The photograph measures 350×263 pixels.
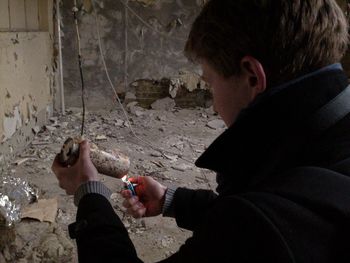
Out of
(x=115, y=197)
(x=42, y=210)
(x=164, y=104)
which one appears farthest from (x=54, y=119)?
(x=42, y=210)

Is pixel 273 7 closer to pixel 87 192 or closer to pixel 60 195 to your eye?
pixel 87 192

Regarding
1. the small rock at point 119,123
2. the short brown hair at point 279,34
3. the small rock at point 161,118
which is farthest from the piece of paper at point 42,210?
the small rock at point 161,118

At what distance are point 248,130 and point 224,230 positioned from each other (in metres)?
0.20

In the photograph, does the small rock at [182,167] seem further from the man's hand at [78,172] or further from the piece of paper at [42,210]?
the man's hand at [78,172]

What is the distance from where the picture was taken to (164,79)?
4.50 m

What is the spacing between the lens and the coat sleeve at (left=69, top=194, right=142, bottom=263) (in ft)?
2.56

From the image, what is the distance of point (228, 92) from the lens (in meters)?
0.74

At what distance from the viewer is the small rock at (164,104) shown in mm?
4555

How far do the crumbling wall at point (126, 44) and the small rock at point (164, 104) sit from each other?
11.2 inches

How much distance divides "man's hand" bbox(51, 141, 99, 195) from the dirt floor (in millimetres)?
767

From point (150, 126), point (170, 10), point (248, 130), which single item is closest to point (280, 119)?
point (248, 130)

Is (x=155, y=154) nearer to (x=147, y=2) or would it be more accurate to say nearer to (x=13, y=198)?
(x=13, y=198)

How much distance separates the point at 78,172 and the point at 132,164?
184 cm

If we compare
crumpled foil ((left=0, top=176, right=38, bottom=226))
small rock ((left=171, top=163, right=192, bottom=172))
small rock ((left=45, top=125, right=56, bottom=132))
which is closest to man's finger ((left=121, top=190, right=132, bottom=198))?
crumpled foil ((left=0, top=176, right=38, bottom=226))
